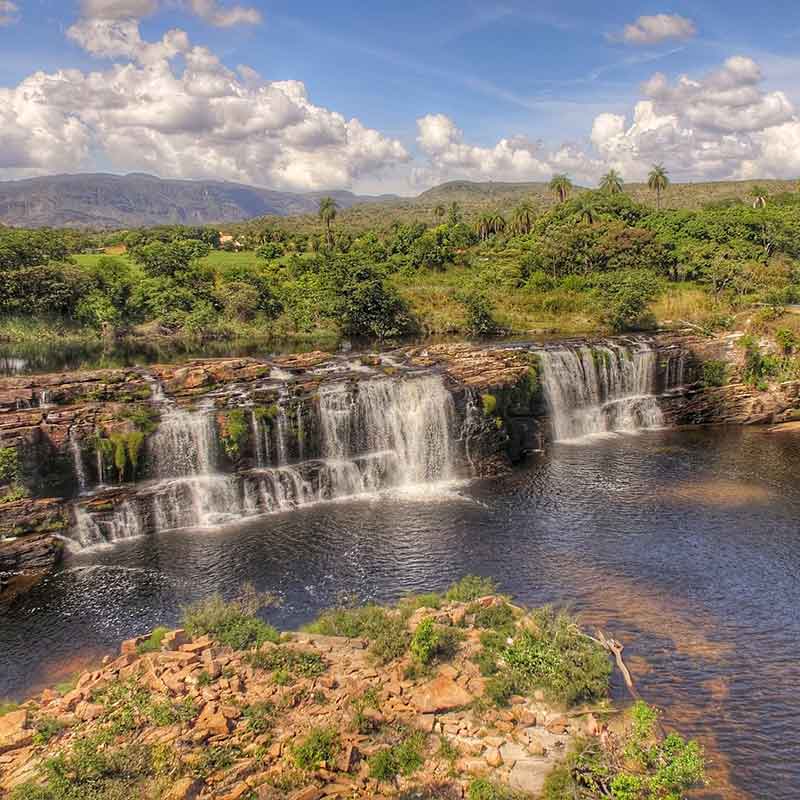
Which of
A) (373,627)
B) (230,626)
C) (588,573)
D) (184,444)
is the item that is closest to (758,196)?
(588,573)

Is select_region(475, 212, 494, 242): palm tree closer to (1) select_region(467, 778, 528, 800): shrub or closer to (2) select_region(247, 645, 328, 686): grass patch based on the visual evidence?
(2) select_region(247, 645, 328, 686): grass patch

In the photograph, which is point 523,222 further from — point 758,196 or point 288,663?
point 288,663

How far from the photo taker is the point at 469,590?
18.2 m

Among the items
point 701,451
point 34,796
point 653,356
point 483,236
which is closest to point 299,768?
point 34,796

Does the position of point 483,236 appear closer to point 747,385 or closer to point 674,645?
point 747,385

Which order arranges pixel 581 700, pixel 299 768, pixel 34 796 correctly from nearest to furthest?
1. pixel 34 796
2. pixel 299 768
3. pixel 581 700

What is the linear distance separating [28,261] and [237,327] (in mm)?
19296

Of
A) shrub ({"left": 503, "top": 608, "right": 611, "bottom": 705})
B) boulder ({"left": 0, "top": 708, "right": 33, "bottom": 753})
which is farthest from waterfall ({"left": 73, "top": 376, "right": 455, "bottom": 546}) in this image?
shrub ({"left": 503, "top": 608, "right": 611, "bottom": 705})

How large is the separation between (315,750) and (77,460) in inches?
727

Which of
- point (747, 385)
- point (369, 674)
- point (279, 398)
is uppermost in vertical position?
point (279, 398)

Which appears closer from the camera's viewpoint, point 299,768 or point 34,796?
point 34,796

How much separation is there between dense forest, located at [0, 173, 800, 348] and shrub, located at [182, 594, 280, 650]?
3764 centimetres

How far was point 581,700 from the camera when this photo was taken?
13789 mm

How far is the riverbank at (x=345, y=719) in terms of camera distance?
11203 millimetres
